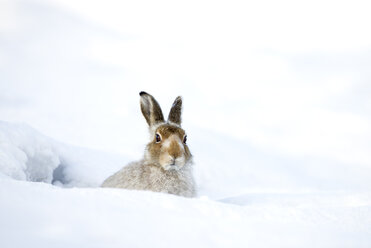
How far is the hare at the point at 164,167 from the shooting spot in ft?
20.2

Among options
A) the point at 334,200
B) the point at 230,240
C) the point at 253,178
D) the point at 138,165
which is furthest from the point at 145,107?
the point at 253,178

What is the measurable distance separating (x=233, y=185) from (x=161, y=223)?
8.17m

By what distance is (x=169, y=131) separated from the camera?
21.0 feet

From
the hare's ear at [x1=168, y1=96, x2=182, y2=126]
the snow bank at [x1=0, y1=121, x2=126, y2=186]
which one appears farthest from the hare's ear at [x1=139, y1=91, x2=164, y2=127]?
the snow bank at [x1=0, y1=121, x2=126, y2=186]

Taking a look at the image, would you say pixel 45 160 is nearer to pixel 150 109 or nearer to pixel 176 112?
pixel 150 109

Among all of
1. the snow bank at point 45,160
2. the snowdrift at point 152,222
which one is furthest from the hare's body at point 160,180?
the snowdrift at point 152,222

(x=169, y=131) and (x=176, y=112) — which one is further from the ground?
(x=176, y=112)

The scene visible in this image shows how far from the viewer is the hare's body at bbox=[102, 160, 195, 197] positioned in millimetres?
6289

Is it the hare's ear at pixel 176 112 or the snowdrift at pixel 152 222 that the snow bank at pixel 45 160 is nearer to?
the hare's ear at pixel 176 112

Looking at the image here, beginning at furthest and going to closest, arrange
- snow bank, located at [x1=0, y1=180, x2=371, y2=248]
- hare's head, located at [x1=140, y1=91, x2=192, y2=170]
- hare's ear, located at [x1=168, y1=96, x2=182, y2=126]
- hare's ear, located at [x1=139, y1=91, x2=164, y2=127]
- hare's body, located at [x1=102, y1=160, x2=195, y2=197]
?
hare's ear, located at [x1=168, y1=96, x2=182, y2=126] → hare's ear, located at [x1=139, y1=91, x2=164, y2=127] → hare's body, located at [x1=102, y1=160, x2=195, y2=197] → hare's head, located at [x1=140, y1=91, x2=192, y2=170] → snow bank, located at [x1=0, y1=180, x2=371, y2=248]

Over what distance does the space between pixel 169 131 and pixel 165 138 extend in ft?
0.44

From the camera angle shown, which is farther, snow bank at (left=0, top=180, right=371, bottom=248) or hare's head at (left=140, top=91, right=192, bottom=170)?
hare's head at (left=140, top=91, right=192, bottom=170)

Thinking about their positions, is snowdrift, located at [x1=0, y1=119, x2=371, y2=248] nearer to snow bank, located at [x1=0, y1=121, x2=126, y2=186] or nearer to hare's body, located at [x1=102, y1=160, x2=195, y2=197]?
hare's body, located at [x1=102, y1=160, x2=195, y2=197]

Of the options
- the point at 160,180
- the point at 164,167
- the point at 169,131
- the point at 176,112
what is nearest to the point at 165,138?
the point at 169,131
